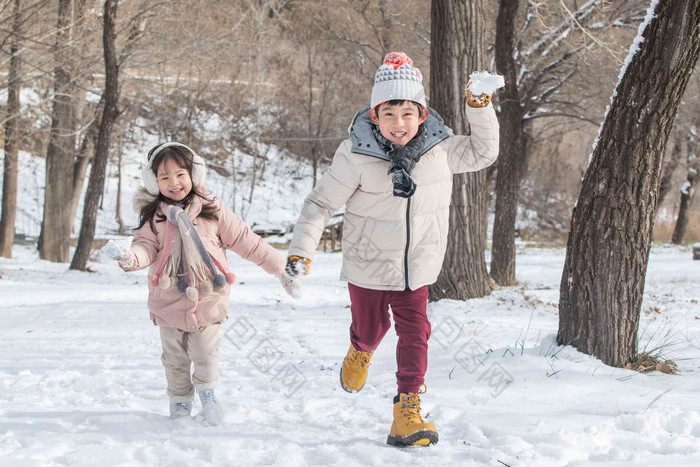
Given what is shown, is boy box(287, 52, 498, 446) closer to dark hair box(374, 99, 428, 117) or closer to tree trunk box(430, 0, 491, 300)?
dark hair box(374, 99, 428, 117)

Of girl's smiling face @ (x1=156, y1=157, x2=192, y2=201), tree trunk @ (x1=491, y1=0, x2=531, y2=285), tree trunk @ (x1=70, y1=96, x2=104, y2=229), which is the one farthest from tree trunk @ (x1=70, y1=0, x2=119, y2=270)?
girl's smiling face @ (x1=156, y1=157, x2=192, y2=201)

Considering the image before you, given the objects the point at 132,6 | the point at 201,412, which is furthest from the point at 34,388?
the point at 132,6

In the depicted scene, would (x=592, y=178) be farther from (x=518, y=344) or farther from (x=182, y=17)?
(x=182, y=17)

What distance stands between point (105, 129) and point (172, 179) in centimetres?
894

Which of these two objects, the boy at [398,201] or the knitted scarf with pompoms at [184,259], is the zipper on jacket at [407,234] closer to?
the boy at [398,201]

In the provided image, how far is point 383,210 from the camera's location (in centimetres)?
293

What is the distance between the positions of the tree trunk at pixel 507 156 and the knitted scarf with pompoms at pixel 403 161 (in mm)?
6795

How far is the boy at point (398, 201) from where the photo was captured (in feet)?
9.43

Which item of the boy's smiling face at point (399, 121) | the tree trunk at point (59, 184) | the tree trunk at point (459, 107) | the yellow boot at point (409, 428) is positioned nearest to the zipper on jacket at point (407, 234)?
the boy's smiling face at point (399, 121)

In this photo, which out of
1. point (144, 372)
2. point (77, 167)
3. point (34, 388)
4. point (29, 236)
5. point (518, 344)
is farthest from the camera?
point (29, 236)

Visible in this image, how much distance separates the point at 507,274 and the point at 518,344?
522 centimetres

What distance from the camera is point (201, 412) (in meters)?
3.11

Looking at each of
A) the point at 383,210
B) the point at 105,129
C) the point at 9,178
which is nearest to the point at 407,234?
the point at 383,210

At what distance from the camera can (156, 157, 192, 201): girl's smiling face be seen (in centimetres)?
301
